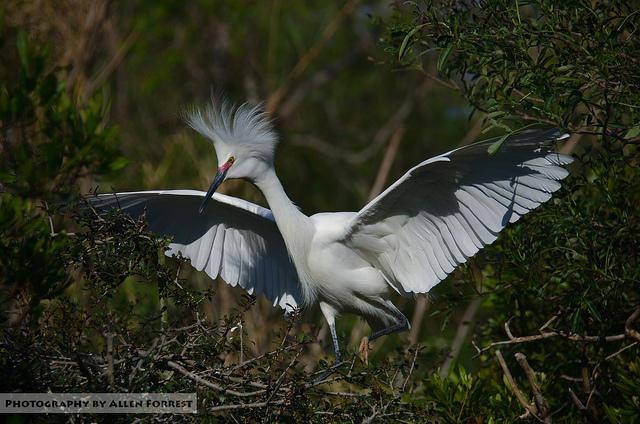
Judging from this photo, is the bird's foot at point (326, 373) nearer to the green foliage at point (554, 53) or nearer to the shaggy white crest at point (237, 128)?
the green foliage at point (554, 53)

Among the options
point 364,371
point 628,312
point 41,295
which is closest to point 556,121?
point 628,312

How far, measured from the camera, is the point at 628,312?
12.2ft

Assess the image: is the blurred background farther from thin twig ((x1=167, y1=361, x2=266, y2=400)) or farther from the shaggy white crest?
thin twig ((x1=167, y1=361, x2=266, y2=400))

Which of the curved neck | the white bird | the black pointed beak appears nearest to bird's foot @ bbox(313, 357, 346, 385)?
the white bird

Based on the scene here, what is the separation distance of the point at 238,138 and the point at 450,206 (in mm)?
1277

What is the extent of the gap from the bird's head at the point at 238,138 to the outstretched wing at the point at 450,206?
678 mm

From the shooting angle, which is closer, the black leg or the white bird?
the white bird

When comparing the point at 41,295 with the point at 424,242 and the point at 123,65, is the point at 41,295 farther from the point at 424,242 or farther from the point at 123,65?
the point at 123,65

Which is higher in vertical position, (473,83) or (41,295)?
(473,83)

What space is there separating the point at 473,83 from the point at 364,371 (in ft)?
4.78

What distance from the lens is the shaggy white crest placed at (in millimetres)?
4531

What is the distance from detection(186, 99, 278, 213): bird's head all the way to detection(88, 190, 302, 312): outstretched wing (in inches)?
→ 9.1

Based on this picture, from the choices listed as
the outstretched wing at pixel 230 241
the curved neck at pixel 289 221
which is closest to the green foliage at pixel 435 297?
the outstretched wing at pixel 230 241

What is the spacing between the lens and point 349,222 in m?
4.23
